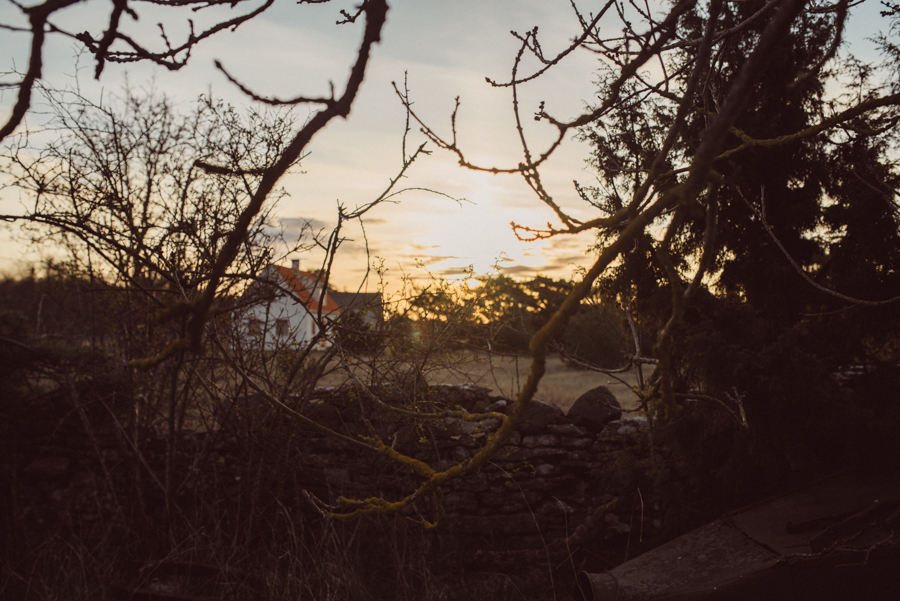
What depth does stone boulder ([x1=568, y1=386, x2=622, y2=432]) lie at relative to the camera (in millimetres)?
5410

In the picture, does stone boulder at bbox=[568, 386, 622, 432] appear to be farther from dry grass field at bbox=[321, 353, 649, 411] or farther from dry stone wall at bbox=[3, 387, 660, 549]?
dry grass field at bbox=[321, 353, 649, 411]

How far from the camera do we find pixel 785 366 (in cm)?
368

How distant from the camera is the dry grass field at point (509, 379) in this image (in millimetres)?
4797

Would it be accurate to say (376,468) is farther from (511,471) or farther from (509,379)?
(509,379)

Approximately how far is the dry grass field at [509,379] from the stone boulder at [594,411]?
0.18 metres

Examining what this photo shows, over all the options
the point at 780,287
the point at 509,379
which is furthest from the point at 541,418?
the point at 509,379

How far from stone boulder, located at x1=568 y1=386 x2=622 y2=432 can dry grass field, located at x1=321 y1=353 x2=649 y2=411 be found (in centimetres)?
18

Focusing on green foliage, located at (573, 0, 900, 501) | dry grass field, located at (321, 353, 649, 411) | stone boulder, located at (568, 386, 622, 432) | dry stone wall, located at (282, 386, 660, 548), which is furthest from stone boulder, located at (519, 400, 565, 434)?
green foliage, located at (573, 0, 900, 501)

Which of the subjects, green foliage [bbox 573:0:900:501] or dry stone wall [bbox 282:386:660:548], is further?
dry stone wall [bbox 282:386:660:548]

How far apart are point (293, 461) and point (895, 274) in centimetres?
483

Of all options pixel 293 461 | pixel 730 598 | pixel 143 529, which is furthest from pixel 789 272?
pixel 143 529

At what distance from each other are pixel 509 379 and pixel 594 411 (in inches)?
231

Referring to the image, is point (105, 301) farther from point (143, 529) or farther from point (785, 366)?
point (785, 366)

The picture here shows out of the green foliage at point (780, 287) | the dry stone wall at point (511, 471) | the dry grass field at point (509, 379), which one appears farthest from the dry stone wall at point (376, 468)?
the green foliage at point (780, 287)
